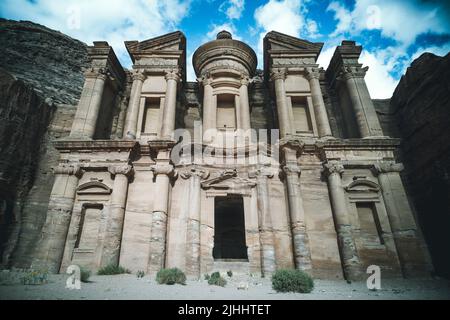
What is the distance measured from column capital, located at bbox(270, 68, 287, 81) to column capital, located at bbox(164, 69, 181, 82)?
17.1 ft

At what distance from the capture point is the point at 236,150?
40.4 ft

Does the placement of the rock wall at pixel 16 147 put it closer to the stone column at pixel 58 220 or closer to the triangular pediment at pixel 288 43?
the stone column at pixel 58 220

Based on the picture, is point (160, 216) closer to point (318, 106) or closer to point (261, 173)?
point (261, 173)

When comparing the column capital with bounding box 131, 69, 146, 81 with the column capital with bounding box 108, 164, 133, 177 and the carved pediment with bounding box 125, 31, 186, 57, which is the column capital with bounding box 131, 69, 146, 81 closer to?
the carved pediment with bounding box 125, 31, 186, 57

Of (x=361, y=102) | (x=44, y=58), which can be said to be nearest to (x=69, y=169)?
(x=361, y=102)

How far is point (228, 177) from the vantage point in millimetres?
11828

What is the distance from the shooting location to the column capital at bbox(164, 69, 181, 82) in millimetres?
14477

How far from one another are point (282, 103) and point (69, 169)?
1042 centimetres

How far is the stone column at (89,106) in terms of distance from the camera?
12.5m

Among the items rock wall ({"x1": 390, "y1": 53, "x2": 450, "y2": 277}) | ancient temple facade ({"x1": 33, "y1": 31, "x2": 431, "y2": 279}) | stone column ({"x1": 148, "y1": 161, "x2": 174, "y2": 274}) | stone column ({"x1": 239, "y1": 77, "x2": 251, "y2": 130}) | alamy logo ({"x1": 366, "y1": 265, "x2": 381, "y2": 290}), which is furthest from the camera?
stone column ({"x1": 239, "y1": 77, "x2": 251, "y2": 130})

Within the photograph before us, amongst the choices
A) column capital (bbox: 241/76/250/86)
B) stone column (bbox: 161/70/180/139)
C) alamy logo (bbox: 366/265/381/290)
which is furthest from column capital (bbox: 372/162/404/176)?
stone column (bbox: 161/70/180/139)

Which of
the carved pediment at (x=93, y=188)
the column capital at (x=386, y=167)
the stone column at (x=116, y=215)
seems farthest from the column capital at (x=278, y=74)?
the carved pediment at (x=93, y=188)

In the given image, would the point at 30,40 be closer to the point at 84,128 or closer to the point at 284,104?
the point at 84,128

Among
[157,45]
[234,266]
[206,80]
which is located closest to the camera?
[234,266]
